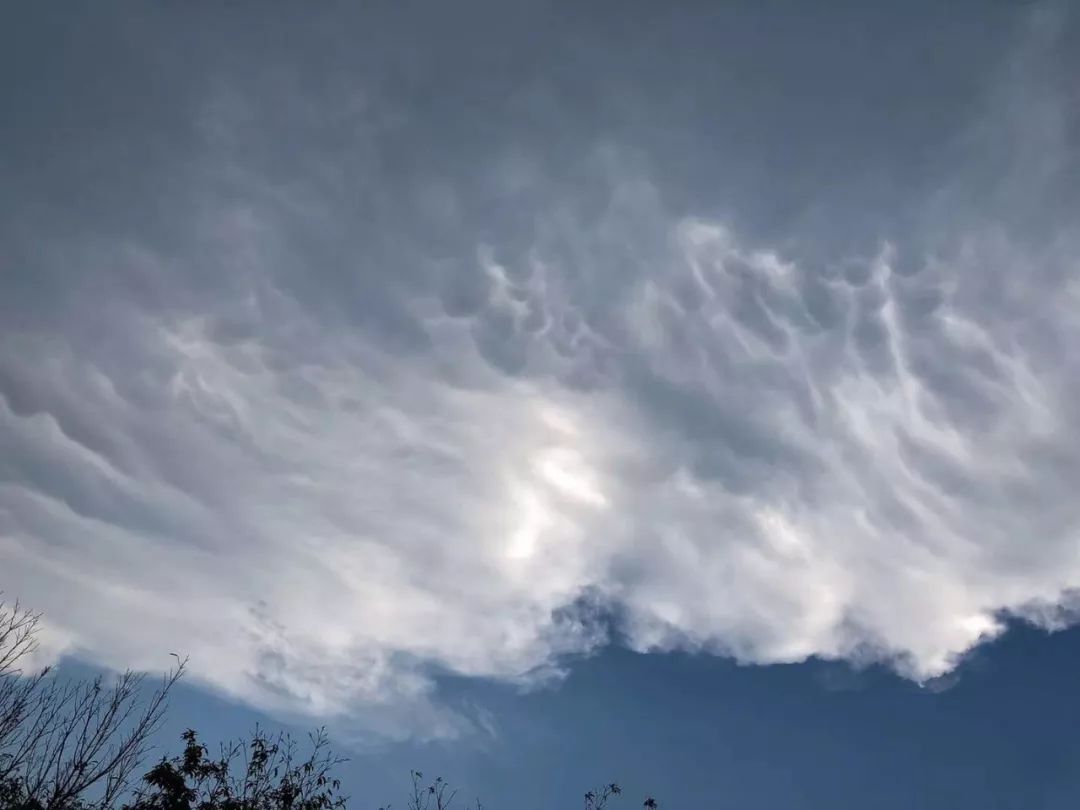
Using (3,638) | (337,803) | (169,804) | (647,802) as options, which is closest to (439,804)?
(337,803)

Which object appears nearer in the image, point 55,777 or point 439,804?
point 55,777

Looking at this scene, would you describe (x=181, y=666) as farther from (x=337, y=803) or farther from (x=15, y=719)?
(x=337, y=803)

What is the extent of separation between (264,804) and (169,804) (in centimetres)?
362

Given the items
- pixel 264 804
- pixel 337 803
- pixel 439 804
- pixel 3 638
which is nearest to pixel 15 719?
pixel 3 638

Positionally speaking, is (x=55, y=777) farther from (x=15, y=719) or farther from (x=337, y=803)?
(x=337, y=803)

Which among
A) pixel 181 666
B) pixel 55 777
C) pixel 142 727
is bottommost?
pixel 55 777

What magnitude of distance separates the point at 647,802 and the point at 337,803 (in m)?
13.3

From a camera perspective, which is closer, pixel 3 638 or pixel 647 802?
pixel 3 638

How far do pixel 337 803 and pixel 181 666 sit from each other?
796cm

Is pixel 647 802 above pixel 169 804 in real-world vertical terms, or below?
above

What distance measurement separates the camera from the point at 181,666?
98.6 feet

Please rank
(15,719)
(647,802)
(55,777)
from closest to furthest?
(55,777) → (15,719) → (647,802)

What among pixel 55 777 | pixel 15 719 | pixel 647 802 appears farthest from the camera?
pixel 647 802

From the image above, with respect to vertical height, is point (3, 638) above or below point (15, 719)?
above
